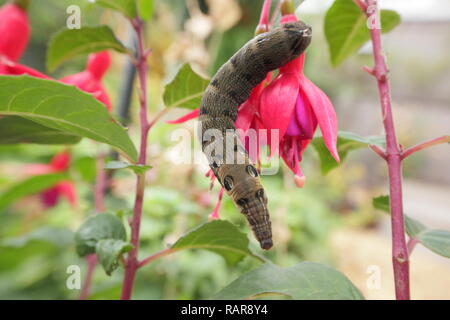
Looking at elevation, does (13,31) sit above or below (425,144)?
above

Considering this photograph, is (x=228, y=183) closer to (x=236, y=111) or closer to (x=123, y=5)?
(x=236, y=111)

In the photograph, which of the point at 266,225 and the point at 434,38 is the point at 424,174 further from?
the point at 266,225

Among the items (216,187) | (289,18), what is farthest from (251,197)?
(216,187)

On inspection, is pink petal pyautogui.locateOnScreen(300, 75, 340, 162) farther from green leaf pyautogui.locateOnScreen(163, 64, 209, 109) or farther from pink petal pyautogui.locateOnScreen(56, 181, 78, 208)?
pink petal pyautogui.locateOnScreen(56, 181, 78, 208)

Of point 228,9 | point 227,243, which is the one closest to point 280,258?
point 228,9

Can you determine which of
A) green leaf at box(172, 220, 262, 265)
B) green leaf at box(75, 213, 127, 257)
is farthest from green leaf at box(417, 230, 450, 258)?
green leaf at box(75, 213, 127, 257)

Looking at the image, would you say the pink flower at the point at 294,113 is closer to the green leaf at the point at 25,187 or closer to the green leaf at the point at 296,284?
Result: the green leaf at the point at 296,284
